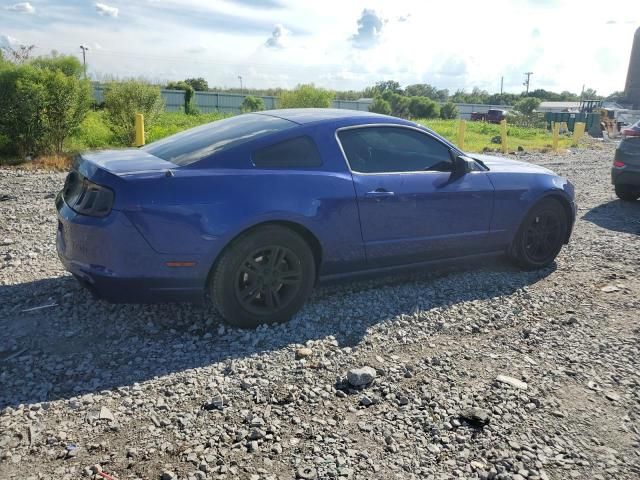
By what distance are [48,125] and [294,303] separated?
9.76 m

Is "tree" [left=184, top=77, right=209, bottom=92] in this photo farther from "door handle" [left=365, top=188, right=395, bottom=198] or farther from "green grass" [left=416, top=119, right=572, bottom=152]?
"door handle" [left=365, top=188, right=395, bottom=198]

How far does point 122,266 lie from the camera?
3582 mm

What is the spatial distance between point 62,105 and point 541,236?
10.1 meters

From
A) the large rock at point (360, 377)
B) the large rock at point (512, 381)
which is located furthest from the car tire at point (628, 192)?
the large rock at point (360, 377)

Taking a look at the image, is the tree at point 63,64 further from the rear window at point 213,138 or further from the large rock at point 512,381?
the large rock at point 512,381

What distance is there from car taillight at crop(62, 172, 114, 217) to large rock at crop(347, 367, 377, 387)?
1.86m

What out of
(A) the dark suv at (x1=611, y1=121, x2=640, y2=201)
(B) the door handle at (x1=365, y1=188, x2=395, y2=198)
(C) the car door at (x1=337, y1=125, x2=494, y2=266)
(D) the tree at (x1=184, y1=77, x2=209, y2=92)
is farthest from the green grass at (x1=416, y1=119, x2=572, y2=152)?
(D) the tree at (x1=184, y1=77, x2=209, y2=92)

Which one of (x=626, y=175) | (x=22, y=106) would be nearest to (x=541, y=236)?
(x=626, y=175)

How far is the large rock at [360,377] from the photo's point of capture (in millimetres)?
3383

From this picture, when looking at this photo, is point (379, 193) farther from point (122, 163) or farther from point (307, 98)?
point (307, 98)

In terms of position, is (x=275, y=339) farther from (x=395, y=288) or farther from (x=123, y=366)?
(x=395, y=288)

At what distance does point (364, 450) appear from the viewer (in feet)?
9.16

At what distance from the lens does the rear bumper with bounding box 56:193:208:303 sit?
3.56 m

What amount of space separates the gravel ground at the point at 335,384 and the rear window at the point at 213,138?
1.21 metres
